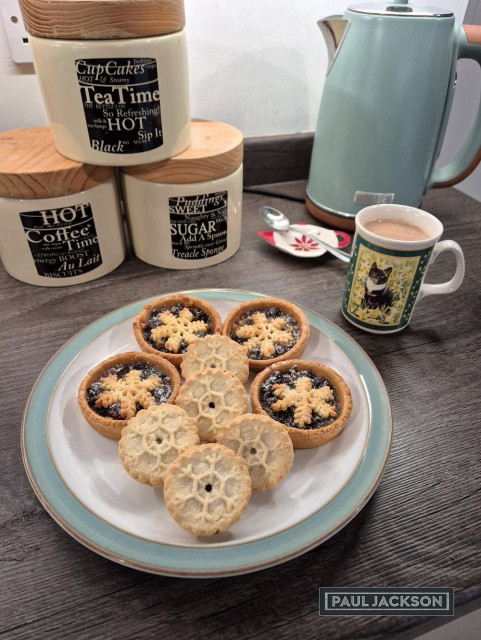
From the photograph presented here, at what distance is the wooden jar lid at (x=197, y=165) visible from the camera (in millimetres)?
712

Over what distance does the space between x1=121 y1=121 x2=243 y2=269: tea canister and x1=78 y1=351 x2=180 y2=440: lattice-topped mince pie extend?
26cm

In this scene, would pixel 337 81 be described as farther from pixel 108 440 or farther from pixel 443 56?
pixel 108 440

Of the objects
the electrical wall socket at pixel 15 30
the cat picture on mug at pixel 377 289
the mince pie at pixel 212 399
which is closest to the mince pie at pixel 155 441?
the mince pie at pixel 212 399

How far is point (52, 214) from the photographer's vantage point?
70 centimetres

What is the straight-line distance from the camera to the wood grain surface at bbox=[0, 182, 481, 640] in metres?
0.41

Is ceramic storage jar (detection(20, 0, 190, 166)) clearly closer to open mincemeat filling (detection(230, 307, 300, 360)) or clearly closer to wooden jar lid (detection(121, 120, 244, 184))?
wooden jar lid (detection(121, 120, 244, 184))

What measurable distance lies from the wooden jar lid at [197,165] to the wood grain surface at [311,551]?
0.72ft

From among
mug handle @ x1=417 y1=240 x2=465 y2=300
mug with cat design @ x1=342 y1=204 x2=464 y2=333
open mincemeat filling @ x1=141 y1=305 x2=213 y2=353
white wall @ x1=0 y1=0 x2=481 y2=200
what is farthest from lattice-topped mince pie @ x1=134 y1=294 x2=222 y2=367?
white wall @ x1=0 y1=0 x2=481 y2=200

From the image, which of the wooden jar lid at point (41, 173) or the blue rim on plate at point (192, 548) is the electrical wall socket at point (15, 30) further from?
the blue rim on plate at point (192, 548)

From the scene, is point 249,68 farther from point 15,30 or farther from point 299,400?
point 299,400

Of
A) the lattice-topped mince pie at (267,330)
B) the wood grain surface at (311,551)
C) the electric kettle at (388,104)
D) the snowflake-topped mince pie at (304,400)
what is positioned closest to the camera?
the wood grain surface at (311,551)

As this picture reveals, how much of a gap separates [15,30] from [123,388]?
0.66m

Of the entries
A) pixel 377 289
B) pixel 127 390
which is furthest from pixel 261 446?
pixel 377 289

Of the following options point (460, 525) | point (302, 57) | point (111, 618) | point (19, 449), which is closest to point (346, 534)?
point (460, 525)
